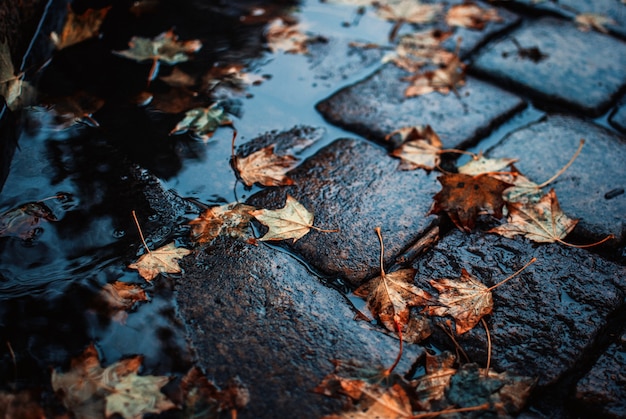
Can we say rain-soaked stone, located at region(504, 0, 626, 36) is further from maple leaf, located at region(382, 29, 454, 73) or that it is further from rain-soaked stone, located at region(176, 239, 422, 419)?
rain-soaked stone, located at region(176, 239, 422, 419)

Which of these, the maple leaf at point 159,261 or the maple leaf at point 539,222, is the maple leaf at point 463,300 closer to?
the maple leaf at point 539,222

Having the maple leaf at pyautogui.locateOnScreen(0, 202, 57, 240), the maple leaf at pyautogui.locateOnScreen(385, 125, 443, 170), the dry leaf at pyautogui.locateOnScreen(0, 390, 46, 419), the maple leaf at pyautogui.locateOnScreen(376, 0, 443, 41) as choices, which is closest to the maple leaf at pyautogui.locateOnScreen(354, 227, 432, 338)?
the maple leaf at pyautogui.locateOnScreen(385, 125, 443, 170)

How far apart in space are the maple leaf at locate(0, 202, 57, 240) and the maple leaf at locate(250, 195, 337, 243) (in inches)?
26.4

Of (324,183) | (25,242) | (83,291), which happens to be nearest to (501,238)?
(324,183)

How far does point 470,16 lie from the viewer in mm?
2746

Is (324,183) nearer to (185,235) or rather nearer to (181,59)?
(185,235)

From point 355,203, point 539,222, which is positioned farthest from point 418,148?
point 539,222

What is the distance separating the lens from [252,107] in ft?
7.03

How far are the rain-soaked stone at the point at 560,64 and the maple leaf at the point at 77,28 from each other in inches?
73.2

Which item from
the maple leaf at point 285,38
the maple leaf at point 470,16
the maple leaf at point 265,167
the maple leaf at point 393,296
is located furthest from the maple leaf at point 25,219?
the maple leaf at point 470,16

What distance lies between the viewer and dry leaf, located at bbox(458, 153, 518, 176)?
1.88 m

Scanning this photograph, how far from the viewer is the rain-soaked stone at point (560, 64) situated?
2262 mm

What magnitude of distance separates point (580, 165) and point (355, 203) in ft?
2.99

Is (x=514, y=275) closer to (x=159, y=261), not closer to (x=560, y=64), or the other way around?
(x=159, y=261)
